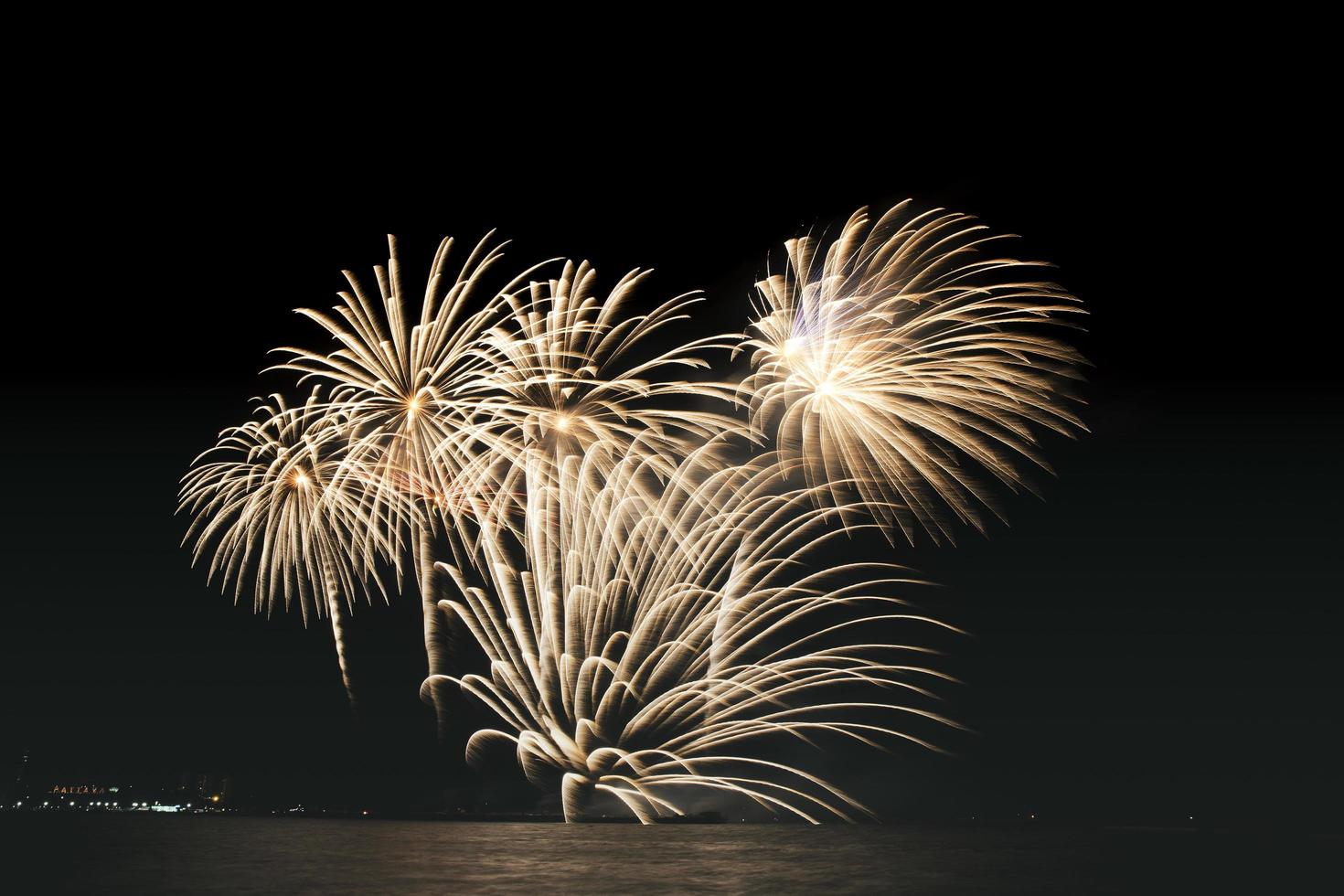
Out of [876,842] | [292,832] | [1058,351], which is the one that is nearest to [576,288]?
[1058,351]

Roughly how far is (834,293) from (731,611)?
10.7 meters

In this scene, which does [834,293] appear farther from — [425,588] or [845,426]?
[425,588]

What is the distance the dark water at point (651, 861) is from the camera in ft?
107

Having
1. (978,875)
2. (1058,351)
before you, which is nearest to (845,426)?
(1058,351)

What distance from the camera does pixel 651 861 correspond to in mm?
41312

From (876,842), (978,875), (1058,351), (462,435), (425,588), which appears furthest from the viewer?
(876,842)

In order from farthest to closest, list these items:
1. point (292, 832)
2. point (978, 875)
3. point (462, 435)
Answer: point (292, 832) < point (978, 875) < point (462, 435)

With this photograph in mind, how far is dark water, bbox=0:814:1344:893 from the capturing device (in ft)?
107

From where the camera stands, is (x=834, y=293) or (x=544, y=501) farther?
(x=544, y=501)

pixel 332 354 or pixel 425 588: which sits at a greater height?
pixel 332 354

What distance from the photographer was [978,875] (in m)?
38.5

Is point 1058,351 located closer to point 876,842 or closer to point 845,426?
point 845,426

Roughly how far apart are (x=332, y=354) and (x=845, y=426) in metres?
15.2

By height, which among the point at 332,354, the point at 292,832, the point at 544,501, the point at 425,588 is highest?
the point at 332,354
